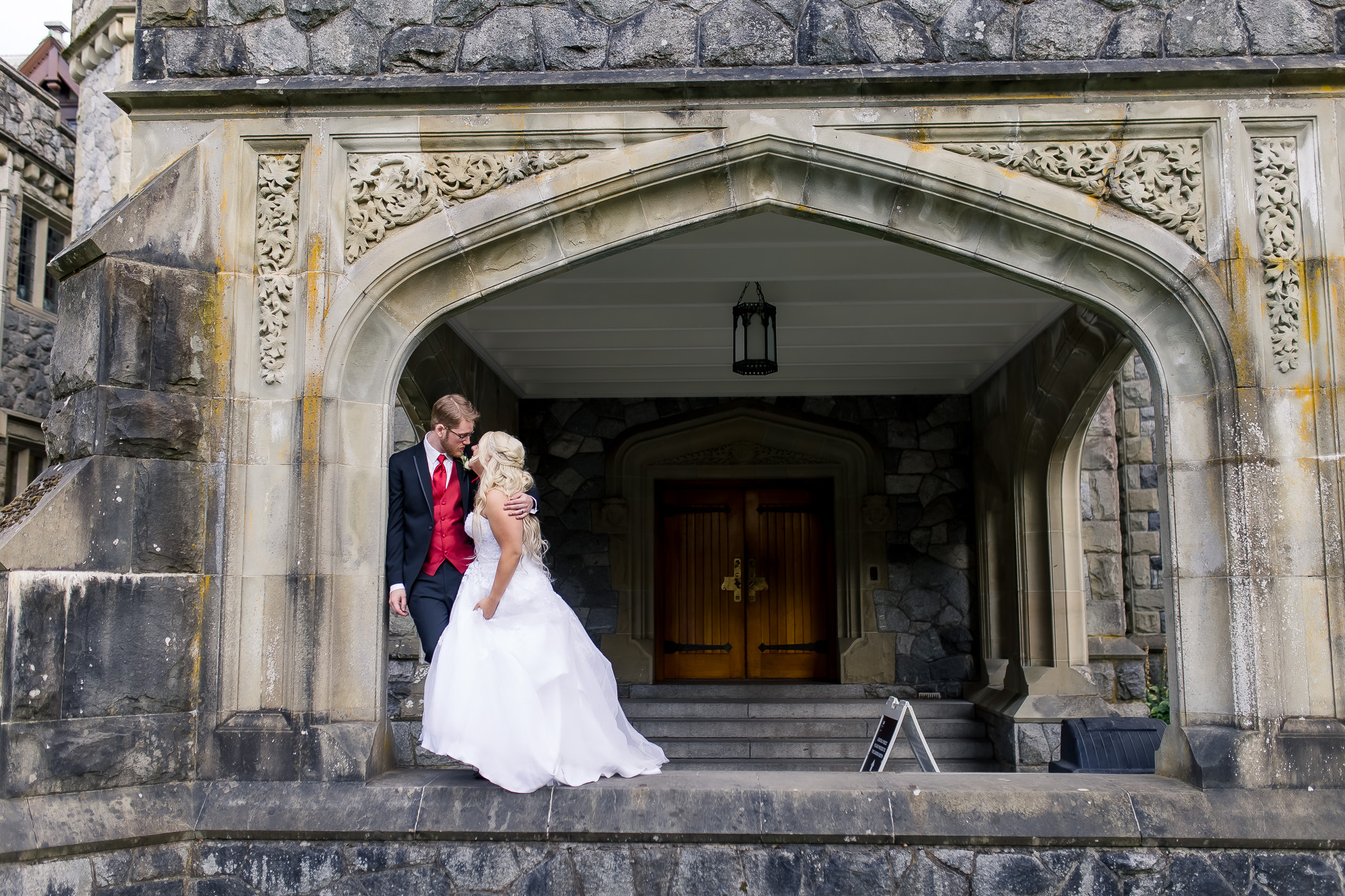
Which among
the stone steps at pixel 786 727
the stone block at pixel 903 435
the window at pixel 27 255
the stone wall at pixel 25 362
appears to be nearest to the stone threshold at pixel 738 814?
the stone steps at pixel 786 727

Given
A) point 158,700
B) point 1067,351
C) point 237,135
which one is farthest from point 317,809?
point 1067,351

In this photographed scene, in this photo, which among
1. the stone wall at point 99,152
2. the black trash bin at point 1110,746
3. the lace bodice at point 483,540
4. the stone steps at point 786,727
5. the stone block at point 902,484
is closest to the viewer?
the lace bodice at point 483,540

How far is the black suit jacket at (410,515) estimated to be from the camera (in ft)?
12.3

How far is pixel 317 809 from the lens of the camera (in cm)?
344

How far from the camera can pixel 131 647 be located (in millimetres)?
3457

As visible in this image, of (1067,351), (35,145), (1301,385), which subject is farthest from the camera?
(35,145)

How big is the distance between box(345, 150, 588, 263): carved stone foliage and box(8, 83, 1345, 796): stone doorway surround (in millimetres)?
16

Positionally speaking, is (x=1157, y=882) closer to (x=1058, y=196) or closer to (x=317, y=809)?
(x=1058, y=196)

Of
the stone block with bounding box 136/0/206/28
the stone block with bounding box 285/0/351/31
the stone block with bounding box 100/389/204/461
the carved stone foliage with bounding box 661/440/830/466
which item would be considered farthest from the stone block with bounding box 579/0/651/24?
the carved stone foliage with bounding box 661/440/830/466

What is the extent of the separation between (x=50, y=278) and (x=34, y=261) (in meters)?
0.52

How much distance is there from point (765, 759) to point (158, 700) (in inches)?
161

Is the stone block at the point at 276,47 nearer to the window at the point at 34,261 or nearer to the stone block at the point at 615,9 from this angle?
the stone block at the point at 615,9

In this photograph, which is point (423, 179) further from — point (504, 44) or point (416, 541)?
point (416, 541)

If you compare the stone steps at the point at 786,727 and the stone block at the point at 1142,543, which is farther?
the stone block at the point at 1142,543
